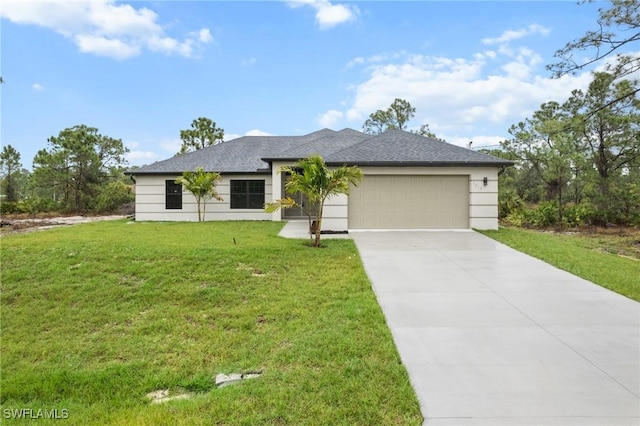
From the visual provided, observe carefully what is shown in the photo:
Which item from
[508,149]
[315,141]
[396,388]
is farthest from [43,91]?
[508,149]

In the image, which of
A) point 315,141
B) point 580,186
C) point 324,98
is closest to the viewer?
point 315,141

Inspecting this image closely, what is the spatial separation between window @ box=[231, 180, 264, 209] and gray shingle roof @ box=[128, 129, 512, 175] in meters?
0.65

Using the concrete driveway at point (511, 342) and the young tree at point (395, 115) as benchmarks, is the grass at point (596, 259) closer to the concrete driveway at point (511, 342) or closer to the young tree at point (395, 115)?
the concrete driveway at point (511, 342)

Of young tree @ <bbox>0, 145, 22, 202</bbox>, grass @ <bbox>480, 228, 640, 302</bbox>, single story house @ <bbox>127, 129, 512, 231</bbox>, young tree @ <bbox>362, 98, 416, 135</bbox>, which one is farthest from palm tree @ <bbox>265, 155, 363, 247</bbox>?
young tree @ <bbox>0, 145, 22, 202</bbox>

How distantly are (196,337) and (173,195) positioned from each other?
13847 mm

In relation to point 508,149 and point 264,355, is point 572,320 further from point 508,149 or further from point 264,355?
point 508,149

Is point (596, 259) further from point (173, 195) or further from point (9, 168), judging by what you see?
point (9, 168)

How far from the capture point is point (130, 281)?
654 cm

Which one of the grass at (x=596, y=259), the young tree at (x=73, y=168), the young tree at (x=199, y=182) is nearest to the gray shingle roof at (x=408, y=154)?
the grass at (x=596, y=259)

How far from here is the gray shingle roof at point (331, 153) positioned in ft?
39.7

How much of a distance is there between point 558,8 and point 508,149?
15.8 meters

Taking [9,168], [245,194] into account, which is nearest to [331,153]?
[245,194]

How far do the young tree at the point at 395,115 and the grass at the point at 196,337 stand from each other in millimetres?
26295

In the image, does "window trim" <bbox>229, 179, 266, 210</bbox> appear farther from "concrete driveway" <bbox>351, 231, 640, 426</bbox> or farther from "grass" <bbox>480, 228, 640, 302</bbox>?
"concrete driveway" <bbox>351, 231, 640, 426</bbox>
